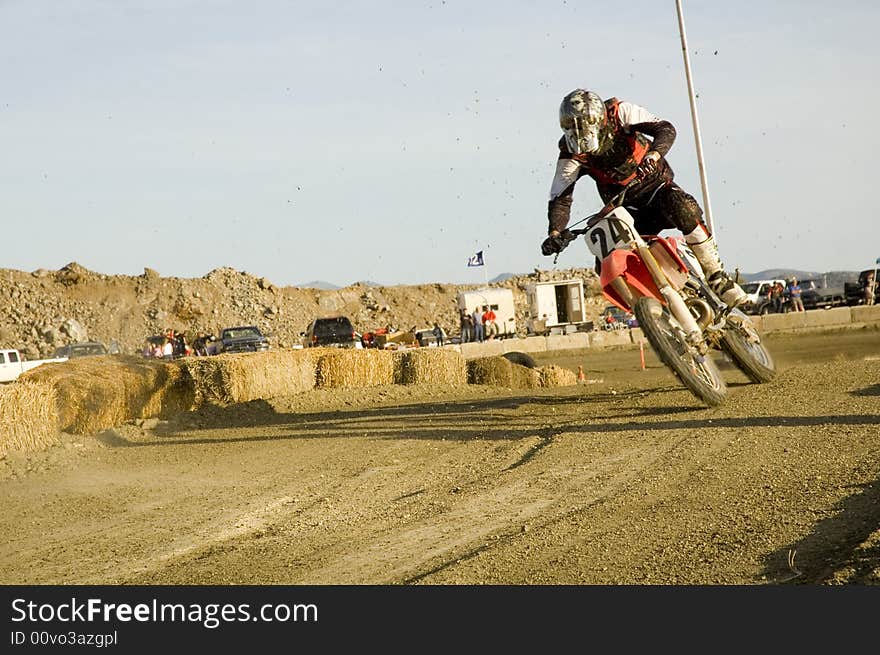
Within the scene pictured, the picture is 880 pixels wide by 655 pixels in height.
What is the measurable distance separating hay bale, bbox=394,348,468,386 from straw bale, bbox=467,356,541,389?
9.1 inches

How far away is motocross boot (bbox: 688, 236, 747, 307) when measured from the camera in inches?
413

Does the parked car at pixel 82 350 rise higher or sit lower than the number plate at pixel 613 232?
higher

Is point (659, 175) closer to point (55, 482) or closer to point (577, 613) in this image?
point (55, 482)

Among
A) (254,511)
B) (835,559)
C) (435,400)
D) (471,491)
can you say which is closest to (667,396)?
(435,400)

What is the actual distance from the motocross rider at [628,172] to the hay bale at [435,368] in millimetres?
7895

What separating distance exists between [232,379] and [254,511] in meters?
9.61

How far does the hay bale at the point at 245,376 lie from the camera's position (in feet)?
53.5

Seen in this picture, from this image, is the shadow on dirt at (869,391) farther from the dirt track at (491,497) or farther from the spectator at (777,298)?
the spectator at (777,298)

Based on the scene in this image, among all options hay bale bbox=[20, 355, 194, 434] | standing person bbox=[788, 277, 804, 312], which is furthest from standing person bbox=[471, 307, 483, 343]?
hay bale bbox=[20, 355, 194, 434]

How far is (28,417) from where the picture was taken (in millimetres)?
12000

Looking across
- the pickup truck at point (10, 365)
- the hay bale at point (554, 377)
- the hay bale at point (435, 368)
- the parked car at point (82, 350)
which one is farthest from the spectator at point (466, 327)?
the hay bale at point (554, 377)

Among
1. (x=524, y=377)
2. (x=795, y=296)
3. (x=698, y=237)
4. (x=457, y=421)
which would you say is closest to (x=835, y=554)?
(x=698, y=237)

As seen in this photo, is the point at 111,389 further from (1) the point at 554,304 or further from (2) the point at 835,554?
(1) the point at 554,304

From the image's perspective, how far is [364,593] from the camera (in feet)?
14.4
